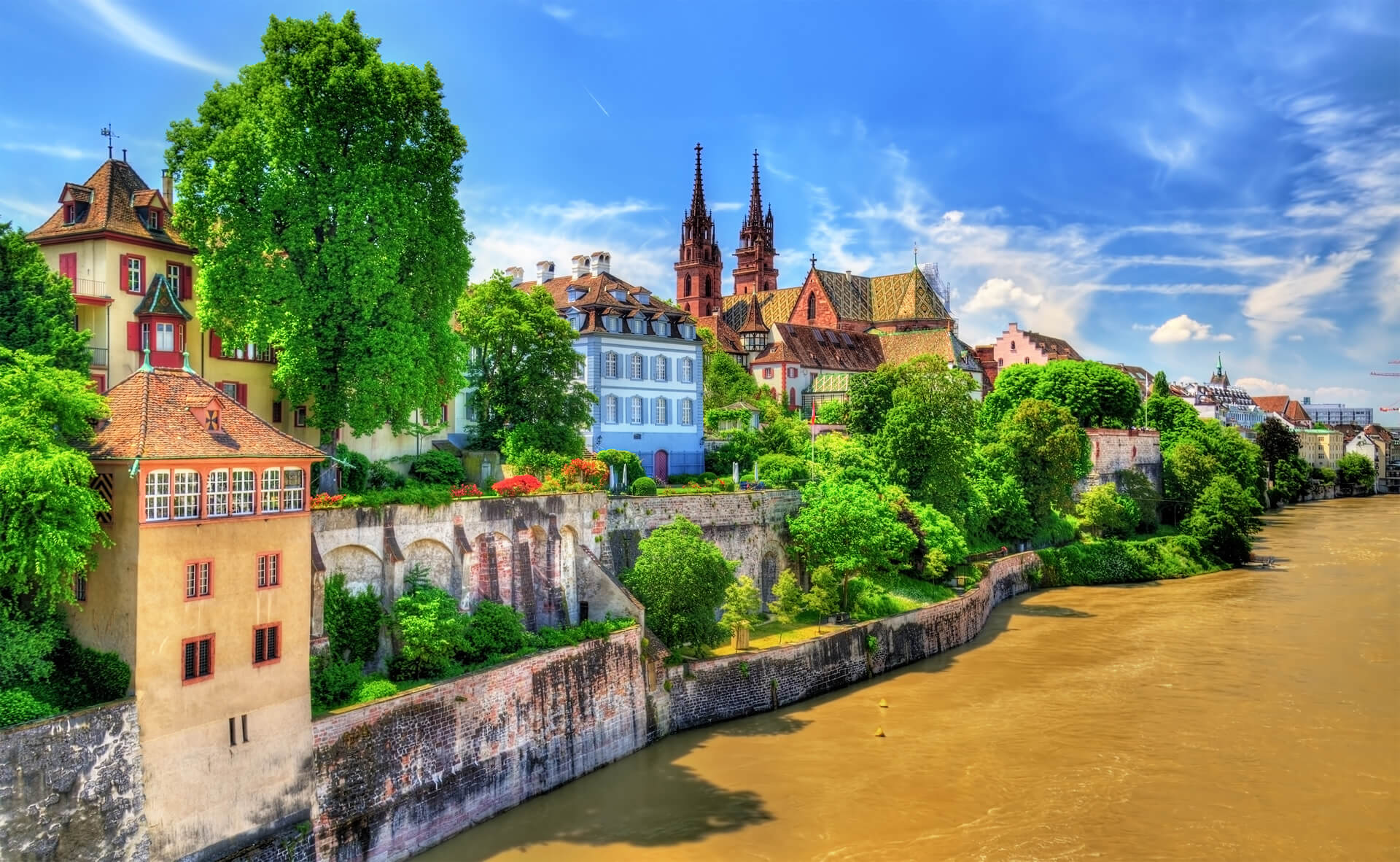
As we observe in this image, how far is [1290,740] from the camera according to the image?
104 ft

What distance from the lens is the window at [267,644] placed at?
2166 centimetres

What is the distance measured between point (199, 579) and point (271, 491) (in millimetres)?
2376

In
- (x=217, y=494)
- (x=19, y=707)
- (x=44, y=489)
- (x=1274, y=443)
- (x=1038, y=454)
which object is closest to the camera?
(x=19, y=707)

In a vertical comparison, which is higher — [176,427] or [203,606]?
[176,427]

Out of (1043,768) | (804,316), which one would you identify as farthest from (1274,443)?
(1043,768)

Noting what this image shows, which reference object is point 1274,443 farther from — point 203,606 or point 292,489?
point 203,606

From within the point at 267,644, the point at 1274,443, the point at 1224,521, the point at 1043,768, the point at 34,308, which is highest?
the point at 34,308

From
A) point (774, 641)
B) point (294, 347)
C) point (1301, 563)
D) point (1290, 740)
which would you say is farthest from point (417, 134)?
point (1301, 563)

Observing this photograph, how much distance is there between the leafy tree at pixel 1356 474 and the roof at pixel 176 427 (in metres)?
144

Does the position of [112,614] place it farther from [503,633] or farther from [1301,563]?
[1301,563]

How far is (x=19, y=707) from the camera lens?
18391 mm

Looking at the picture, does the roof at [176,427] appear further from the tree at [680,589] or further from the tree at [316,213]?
the tree at [680,589]

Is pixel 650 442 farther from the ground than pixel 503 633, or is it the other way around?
pixel 650 442

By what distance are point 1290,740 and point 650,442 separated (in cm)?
2810
